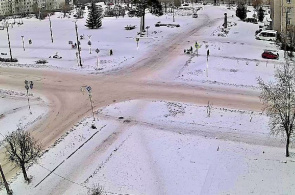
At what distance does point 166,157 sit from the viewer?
22.3 meters

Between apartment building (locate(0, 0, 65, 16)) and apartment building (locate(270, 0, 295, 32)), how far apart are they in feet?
203

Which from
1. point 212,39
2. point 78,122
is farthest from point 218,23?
point 78,122

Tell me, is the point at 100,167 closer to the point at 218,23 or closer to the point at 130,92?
the point at 130,92

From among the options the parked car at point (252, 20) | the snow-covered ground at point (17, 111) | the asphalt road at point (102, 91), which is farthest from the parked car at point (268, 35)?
the snow-covered ground at point (17, 111)

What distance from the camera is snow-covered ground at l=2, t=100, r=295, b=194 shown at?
64.8ft

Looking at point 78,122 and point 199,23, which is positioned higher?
point 199,23

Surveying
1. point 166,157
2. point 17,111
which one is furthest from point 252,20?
point 166,157

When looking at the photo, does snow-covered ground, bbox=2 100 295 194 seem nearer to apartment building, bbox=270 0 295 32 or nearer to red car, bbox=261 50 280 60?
red car, bbox=261 50 280 60

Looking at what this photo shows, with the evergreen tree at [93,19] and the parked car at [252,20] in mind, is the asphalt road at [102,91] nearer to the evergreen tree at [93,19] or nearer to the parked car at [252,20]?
the evergreen tree at [93,19]

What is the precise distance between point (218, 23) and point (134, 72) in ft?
85.5

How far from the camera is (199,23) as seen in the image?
59031 mm

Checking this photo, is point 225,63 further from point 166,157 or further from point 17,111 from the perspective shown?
Result: point 17,111

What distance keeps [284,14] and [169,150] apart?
97.7ft

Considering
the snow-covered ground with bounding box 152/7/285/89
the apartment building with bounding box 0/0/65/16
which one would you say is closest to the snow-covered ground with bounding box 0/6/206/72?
the snow-covered ground with bounding box 152/7/285/89
